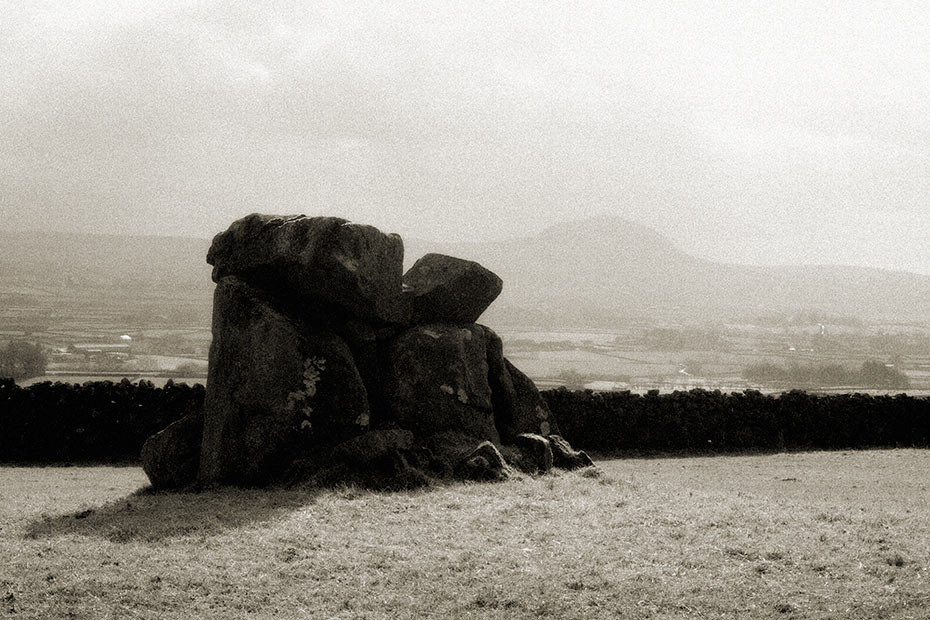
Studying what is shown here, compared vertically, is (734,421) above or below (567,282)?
below

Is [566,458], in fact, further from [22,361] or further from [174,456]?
[22,361]

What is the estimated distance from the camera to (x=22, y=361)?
41062 millimetres

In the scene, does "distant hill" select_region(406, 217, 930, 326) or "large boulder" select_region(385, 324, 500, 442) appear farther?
"distant hill" select_region(406, 217, 930, 326)

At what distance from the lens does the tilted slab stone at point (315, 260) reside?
13.4 metres

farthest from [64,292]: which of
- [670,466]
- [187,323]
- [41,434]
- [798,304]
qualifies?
[798,304]

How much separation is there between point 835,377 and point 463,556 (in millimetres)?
45618

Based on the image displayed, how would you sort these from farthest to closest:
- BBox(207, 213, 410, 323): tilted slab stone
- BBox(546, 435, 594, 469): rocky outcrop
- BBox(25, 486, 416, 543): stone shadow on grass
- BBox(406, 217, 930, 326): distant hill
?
BBox(406, 217, 930, 326): distant hill < BBox(546, 435, 594, 469): rocky outcrop < BBox(207, 213, 410, 323): tilted slab stone < BBox(25, 486, 416, 543): stone shadow on grass

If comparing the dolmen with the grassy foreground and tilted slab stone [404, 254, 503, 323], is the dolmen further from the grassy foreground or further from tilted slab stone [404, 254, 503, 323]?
the grassy foreground

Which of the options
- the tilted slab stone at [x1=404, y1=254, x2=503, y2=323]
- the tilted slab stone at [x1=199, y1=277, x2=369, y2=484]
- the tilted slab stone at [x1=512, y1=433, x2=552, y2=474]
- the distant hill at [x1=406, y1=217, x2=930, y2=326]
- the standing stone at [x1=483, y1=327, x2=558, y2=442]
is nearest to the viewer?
the tilted slab stone at [x1=199, y1=277, x2=369, y2=484]

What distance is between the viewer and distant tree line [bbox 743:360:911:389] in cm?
4719

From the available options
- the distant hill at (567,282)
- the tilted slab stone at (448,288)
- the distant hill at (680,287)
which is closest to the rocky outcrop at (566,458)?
the tilted slab stone at (448,288)

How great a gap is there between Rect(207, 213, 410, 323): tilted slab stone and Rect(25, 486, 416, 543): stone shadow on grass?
3221mm

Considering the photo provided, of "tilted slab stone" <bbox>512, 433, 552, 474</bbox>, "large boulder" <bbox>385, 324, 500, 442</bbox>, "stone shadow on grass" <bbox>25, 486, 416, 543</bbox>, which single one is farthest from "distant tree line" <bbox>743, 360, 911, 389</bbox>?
"stone shadow on grass" <bbox>25, 486, 416, 543</bbox>

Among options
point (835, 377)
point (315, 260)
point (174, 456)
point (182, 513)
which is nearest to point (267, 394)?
point (174, 456)
